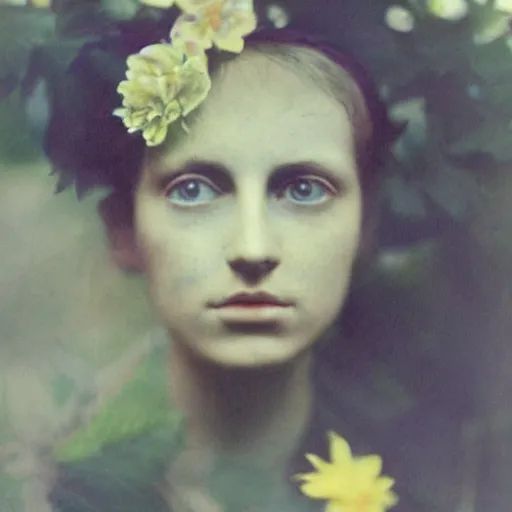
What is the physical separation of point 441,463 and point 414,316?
123 millimetres

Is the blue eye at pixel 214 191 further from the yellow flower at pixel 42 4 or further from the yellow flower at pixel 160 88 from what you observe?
the yellow flower at pixel 42 4

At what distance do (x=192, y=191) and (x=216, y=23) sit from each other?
0.46ft

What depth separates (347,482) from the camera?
2.11 ft

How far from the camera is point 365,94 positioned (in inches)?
25.6

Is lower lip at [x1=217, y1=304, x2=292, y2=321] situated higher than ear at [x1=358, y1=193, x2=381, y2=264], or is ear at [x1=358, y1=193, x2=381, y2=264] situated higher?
ear at [x1=358, y1=193, x2=381, y2=264]

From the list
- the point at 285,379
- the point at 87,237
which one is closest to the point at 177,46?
the point at 87,237

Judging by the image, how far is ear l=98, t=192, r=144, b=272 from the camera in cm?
65

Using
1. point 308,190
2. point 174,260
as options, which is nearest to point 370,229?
point 308,190

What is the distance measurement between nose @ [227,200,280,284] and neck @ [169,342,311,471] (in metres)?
0.08

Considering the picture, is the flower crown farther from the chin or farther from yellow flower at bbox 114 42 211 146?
the chin

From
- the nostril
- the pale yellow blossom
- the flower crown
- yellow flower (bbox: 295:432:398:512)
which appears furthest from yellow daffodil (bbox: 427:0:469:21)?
yellow flower (bbox: 295:432:398:512)

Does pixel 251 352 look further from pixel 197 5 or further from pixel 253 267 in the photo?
pixel 197 5

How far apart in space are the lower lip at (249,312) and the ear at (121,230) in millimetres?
80

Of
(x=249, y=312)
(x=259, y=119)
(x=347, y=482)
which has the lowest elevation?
(x=347, y=482)
